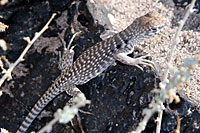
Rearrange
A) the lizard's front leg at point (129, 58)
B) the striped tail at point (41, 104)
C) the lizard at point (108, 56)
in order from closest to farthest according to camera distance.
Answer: the lizard's front leg at point (129, 58), the lizard at point (108, 56), the striped tail at point (41, 104)

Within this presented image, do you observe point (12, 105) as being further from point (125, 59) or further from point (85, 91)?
point (125, 59)

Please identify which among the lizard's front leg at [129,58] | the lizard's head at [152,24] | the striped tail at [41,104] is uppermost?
the lizard's head at [152,24]

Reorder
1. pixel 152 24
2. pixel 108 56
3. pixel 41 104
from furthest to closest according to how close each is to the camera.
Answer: pixel 41 104, pixel 108 56, pixel 152 24

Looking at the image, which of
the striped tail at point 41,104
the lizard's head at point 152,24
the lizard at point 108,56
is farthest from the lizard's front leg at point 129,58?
the striped tail at point 41,104

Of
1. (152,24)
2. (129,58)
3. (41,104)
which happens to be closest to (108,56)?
(129,58)

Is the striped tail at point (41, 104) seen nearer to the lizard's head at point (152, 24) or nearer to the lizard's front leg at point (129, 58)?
the lizard's front leg at point (129, 58)

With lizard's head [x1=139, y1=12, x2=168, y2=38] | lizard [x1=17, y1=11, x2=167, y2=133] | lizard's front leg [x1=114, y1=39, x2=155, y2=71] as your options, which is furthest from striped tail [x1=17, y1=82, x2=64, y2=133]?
lizard's head [x1=139, y1=12, x2=168, y2=38]

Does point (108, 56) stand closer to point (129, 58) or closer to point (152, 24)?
point (129, 58)
